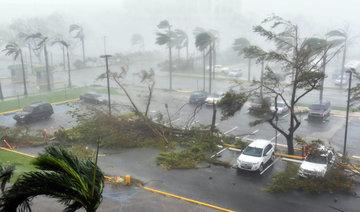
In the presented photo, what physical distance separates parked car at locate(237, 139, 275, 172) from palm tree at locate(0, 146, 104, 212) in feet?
39.7

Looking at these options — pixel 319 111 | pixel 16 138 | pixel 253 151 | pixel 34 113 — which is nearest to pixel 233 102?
pixel 253 151

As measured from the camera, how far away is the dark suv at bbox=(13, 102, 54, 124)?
1121 inches

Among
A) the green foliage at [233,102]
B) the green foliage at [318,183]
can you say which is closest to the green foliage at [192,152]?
the green foliage at [233,102]

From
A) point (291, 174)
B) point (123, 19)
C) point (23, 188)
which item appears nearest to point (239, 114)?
point (291, 174)

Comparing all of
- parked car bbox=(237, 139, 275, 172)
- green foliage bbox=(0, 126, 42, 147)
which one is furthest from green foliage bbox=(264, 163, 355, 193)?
green foliage bbox=(0, 126, 42, 147)

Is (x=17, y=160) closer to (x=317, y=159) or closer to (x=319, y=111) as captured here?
(x=317, y=159)

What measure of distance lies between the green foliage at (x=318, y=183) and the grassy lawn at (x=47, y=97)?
1112 inches

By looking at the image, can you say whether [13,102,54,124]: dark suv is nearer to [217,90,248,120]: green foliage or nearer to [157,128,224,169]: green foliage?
[157,128,224,169]: green foliage

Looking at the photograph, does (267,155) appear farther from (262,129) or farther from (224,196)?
(262,129)

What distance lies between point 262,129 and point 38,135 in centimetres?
1703

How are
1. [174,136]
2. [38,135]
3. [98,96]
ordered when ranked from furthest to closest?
[98,96], [38,135], [174,136]

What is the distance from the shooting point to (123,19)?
182 m

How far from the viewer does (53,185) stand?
6.41m

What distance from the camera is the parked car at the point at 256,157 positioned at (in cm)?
1777
